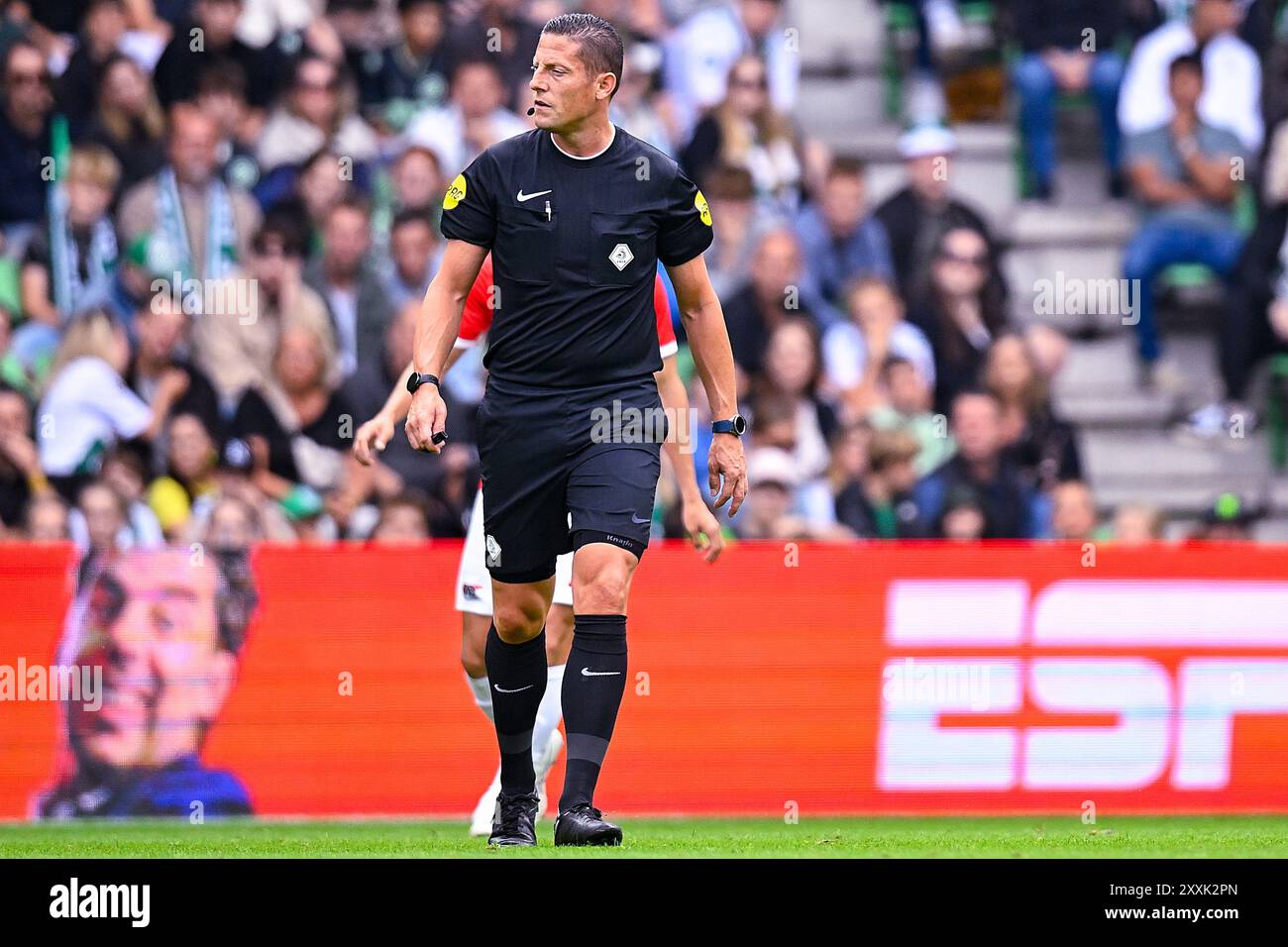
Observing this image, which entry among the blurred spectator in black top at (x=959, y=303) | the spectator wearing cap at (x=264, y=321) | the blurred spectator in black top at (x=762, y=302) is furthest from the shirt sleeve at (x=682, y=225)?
the blurred spectator in black top at (x=959, y=303)

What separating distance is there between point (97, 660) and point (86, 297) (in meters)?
3.29

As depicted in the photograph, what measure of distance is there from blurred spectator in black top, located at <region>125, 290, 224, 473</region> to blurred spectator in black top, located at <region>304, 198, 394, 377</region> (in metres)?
0.79

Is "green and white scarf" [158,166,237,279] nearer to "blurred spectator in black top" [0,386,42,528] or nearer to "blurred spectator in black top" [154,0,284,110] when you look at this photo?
"blurred spectator in black top" [154,0,284,110]

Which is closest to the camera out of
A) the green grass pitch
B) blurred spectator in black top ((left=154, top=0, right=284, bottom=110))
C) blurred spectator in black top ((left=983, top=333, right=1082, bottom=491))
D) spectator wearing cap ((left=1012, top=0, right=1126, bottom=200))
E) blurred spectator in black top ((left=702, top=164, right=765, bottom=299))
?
the green grass pitch

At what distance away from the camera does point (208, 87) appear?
13484 mm

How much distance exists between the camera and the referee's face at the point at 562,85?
262 inches

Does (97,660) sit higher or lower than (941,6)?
lower

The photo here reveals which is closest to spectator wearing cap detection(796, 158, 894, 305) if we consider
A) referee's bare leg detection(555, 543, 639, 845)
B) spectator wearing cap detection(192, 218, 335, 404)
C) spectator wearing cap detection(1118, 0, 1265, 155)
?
spectator wearing cap detection(1118, 0, 1265, 155)

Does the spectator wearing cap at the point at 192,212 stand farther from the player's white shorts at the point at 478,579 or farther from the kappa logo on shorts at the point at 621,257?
the kappa logo on shorts at the point at 621,257

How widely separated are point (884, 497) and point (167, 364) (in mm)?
4183

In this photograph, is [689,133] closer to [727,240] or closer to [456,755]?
[727,240]

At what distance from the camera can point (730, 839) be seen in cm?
775

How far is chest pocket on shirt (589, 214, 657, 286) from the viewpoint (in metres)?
6.75
